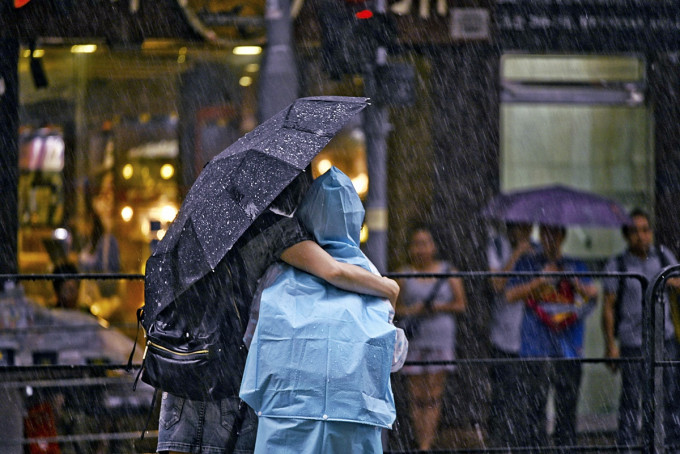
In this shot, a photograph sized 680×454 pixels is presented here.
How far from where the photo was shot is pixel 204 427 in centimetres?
419

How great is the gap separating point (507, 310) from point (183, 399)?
5.00 metres

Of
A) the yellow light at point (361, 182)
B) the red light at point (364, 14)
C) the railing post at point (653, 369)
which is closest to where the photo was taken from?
the railing post at point (653, 369)

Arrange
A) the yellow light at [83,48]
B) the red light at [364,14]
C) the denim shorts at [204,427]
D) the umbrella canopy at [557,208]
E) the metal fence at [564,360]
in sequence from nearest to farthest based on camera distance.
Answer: the denim shorts at [204,427], the metal fence at [564,360], the red light at [364,14], the umbrella canopy at [557,208], the yellow light at [83,48]

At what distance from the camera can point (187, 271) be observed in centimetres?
410

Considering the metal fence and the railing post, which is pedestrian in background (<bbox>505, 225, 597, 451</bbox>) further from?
the railing post

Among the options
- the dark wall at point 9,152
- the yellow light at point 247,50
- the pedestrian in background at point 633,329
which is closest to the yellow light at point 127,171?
the yellow light at point 247,50

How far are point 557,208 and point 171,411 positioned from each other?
6.41m

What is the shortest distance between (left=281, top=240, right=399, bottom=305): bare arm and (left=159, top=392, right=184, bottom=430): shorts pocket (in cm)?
68

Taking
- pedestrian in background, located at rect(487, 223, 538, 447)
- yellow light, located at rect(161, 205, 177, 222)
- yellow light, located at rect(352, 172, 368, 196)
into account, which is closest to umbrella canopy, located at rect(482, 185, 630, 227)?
pedestrian in background, located at rect(487, 223, 538, 447)

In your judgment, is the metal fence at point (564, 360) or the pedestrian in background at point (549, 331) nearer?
the metal fence at point (564, 360)

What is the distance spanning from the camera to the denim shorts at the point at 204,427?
13.6 ft

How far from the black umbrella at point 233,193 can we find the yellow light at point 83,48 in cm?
684

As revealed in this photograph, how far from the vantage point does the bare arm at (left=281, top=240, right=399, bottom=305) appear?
4.02 meters

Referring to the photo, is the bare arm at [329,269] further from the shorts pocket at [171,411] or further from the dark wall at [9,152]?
the dark wall at [9,152]
